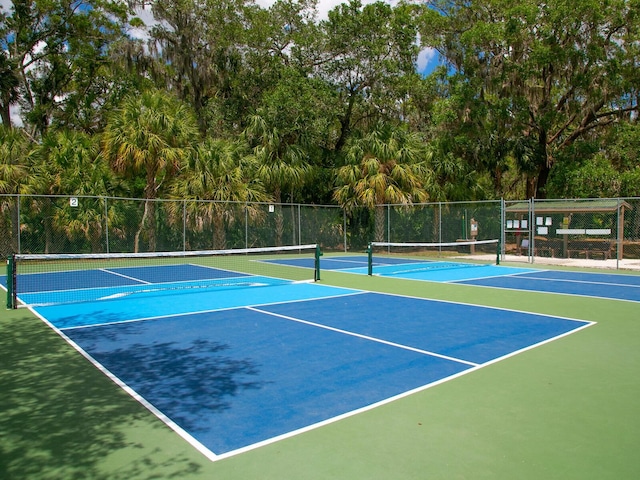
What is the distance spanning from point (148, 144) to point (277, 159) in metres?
7.03

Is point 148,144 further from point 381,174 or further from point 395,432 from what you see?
→ point 395,432

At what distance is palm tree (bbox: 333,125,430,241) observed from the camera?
2761cm

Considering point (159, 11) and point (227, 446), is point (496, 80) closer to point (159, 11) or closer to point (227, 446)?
point (159, 11)

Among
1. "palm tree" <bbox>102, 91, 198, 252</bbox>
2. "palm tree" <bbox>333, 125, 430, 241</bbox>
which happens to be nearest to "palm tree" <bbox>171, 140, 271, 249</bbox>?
"palm tree" <bbox>102, 91, 198, 252</bbox>

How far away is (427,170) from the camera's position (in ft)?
95.3

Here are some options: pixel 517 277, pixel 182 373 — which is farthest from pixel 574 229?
pixel 182 373

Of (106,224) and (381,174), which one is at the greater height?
(381,174)

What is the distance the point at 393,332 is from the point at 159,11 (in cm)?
3102

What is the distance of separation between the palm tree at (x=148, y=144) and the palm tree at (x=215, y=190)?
0.76 meters

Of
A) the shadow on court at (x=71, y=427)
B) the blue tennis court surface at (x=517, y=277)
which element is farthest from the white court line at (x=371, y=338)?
the blue tennis court surface at (x=517, y=277)

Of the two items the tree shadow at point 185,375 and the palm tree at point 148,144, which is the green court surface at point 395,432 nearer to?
the tree shadow at point 185,375

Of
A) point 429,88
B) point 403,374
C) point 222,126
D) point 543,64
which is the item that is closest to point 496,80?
point 543,64

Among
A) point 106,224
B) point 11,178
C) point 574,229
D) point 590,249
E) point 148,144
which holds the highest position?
point 148,144

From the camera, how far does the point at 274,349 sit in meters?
7.62
